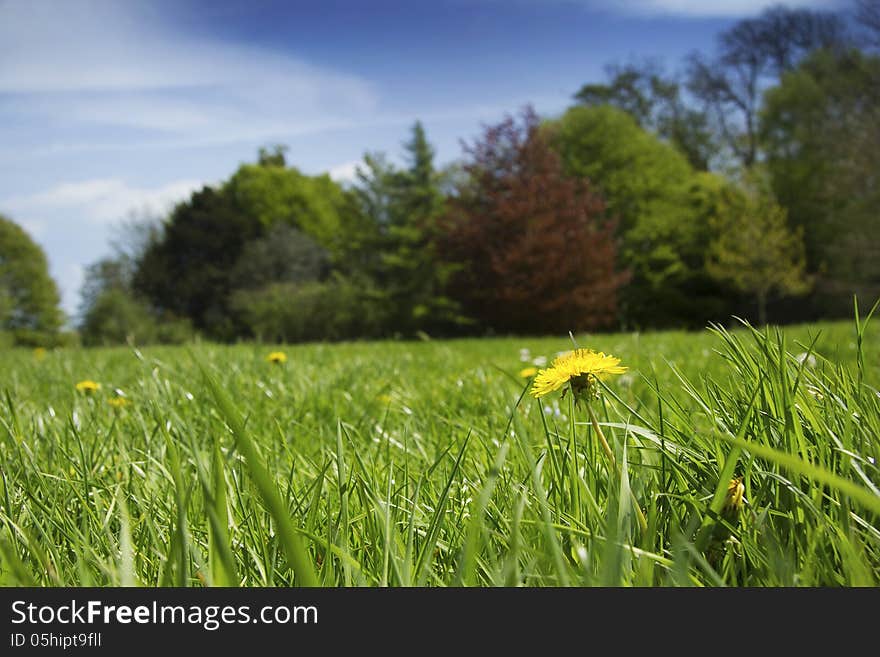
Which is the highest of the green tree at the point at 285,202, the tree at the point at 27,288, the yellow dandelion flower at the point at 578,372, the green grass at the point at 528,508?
the green tree at the point at 285,202

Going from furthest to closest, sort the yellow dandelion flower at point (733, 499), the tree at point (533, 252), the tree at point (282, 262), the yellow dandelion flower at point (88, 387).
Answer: the tree at point (282, 262) < the tree at point (533, 252) < the yellow dandelion flower at point (88, 387) < the yellow dandelion flower at point (733, 499)

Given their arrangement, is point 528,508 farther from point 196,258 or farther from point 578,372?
point 196,258

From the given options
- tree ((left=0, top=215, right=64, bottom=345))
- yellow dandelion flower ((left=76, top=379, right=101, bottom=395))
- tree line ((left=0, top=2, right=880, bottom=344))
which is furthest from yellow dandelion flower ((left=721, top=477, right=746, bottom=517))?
tree ((left=0, top=215, right=64, bottom=345))

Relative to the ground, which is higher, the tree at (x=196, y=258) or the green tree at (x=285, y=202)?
the green tree at (x=285, y=202)

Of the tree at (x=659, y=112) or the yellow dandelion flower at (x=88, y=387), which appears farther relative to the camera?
the tree at (x=659, y=112)

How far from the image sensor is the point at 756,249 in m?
22.1

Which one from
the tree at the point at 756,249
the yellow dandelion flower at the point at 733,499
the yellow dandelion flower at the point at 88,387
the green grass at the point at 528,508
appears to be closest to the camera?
the green grass at the point at 528,508

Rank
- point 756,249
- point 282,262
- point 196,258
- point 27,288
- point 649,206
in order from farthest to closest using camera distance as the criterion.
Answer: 1. point 196,258
2. point 282,262
3. point 649,206
4. point 27,288
5. point 756,249

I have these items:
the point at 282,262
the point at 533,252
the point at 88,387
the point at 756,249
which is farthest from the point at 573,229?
the point at 88,387

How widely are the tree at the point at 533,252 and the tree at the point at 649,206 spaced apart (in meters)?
5.39

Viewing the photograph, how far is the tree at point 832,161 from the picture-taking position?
→ 62.7ft

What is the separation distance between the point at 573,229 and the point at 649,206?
806cm

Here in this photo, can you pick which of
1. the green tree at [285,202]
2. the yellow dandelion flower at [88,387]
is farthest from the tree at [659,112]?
the yellow dandelion flower at [88,387]

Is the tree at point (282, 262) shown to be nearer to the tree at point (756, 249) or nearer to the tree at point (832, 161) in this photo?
the tree at point (756, 249)
